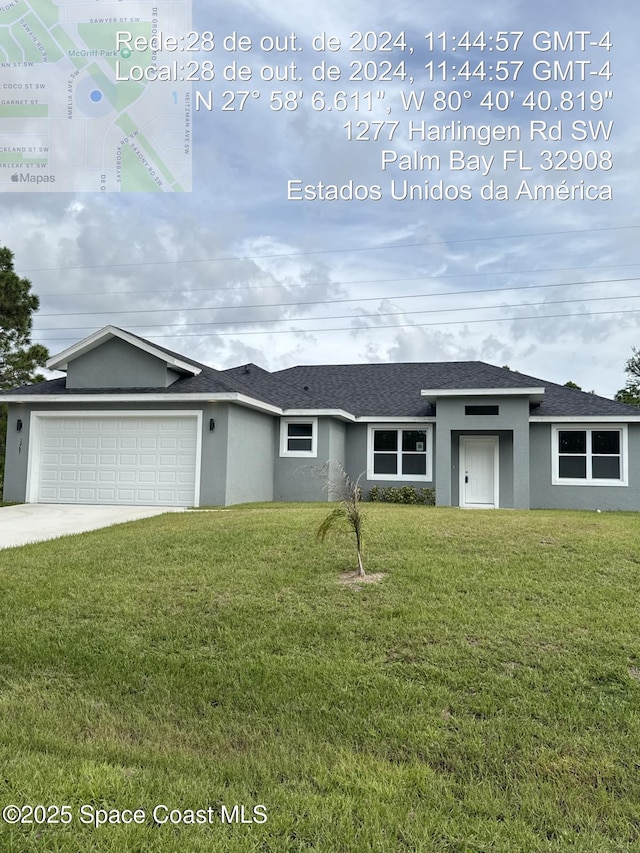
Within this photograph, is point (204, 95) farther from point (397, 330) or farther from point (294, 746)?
point (397, 330)

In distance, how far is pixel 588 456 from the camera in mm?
17469

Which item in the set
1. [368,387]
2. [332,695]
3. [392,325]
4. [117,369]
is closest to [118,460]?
[117,369]

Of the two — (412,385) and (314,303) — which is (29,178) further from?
→ (314,303)

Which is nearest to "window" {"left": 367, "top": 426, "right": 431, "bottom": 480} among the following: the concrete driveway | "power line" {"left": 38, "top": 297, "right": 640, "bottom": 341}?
the concrete driveway

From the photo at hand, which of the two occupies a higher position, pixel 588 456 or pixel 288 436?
pixel 288 436

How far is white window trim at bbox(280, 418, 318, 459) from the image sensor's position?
18031 millimetres

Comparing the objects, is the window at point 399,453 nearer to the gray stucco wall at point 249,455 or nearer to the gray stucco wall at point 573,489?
the gray stucco wall at point 573,489

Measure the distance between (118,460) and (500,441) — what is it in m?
11.5

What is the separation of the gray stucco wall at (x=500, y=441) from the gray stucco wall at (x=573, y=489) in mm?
739

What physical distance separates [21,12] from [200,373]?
916cm

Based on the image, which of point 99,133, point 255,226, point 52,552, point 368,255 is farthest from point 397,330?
point 52,552

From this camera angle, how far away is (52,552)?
8703mm

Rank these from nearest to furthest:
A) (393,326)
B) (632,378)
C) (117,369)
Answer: (117,369)
(393,326)
(632,378)
